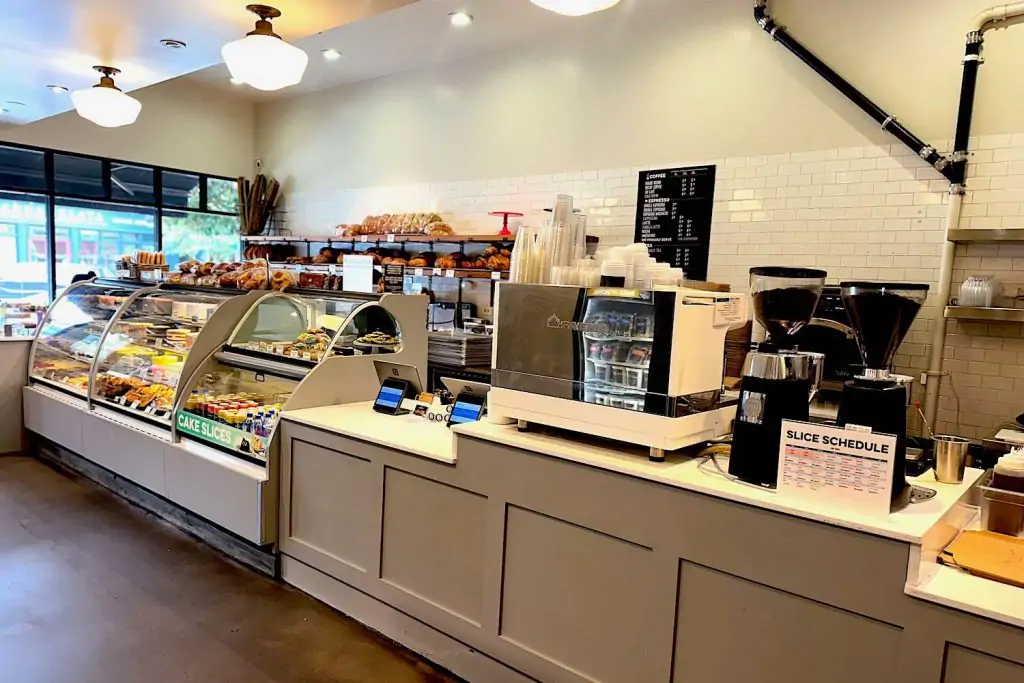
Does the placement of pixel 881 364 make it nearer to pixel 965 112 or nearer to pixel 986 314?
pixel 986 314

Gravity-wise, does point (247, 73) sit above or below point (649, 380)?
above

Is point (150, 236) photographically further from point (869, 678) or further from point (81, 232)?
point (869, 678)

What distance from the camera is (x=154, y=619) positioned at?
118 inches

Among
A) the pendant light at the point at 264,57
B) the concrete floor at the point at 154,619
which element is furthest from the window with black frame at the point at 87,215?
the pendant light at the point at 264,57

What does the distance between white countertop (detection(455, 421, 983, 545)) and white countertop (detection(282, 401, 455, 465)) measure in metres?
0.26

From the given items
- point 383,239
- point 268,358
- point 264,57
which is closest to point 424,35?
point 383,239

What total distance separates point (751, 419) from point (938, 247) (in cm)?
296

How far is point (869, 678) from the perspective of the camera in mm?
1696

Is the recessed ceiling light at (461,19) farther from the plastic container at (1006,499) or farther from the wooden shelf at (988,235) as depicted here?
the plastic container at (1006,499)

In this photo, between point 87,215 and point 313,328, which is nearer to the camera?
point 313,328

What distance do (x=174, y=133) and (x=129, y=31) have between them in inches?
191

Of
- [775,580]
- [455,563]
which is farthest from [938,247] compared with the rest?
[455,563]

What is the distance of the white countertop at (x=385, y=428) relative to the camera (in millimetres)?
2766

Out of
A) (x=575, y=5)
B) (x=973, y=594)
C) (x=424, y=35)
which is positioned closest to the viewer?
(x=973, y=594)
